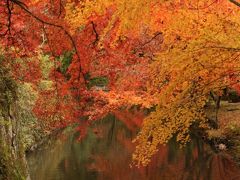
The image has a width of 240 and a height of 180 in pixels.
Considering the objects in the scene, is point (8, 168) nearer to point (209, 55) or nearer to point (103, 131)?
point (209, 55)

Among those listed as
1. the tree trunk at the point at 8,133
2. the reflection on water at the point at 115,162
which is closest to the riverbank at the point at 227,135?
the reflection on water at the point at 115,162

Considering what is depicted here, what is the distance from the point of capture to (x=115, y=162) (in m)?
18.9

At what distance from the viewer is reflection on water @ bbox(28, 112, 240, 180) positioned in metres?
16.5

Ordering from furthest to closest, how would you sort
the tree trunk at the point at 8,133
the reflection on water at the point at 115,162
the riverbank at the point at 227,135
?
1. the riverbank at the point at 227,135
2. the reflection on water at the point at 115,162
3. the tree trunk at the point at 8,133

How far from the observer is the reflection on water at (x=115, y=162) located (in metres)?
16.5

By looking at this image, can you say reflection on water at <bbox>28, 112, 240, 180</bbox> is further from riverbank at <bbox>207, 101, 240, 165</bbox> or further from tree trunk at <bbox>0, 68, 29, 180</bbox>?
tree trunk at <bbox>0, 68, 29, 180</bbox>

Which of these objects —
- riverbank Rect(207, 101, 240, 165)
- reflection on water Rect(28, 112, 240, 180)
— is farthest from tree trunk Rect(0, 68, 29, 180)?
riverbank Rect(207, 101, 240, 165)

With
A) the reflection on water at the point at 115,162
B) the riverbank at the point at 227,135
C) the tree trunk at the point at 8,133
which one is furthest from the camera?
the riverbank at the point at 227,135

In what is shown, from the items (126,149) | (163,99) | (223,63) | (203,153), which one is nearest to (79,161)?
(126,149)

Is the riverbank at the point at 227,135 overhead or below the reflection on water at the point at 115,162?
overhead

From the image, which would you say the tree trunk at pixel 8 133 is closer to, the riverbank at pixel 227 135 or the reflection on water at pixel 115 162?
the reflection on water at pixel 115 162

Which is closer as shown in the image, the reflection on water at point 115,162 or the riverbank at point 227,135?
the reflection on water at point 115,162

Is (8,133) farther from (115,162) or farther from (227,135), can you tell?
(227,135)

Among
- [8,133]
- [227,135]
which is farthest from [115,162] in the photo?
[8,133]
